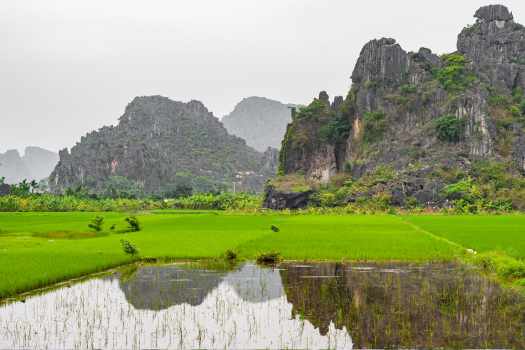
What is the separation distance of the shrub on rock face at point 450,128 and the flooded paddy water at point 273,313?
75.5 m

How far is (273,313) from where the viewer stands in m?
13.1

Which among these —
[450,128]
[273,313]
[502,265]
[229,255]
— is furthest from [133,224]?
[450,128]

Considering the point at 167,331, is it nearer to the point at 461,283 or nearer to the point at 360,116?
the point at 461,283

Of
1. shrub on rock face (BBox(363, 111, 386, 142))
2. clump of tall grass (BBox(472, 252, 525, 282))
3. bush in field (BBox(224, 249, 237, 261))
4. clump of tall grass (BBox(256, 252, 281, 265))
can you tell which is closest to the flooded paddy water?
clump of tall grass (BBox(472, 252, 525, 282))

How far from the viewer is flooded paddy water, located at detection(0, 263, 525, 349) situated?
10.6 meters

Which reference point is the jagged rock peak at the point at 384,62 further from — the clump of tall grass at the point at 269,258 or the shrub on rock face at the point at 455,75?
the clump of tall grass at the point at 269,258

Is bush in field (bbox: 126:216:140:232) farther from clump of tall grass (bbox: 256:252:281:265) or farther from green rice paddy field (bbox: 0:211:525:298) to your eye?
clump of tall grass (bbox: 256:252:281:265)

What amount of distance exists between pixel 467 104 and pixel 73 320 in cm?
8934

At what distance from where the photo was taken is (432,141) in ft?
302

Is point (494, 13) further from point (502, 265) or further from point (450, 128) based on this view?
point (502, 265)

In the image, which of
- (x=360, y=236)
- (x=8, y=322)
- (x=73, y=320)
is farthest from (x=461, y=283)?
(x=360, y=236)

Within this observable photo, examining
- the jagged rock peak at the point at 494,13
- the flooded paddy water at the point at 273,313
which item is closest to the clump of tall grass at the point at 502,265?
the flooded paddy water at the point at 273,313

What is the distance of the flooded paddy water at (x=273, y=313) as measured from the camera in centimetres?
1061

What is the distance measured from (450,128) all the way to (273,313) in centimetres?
8347
